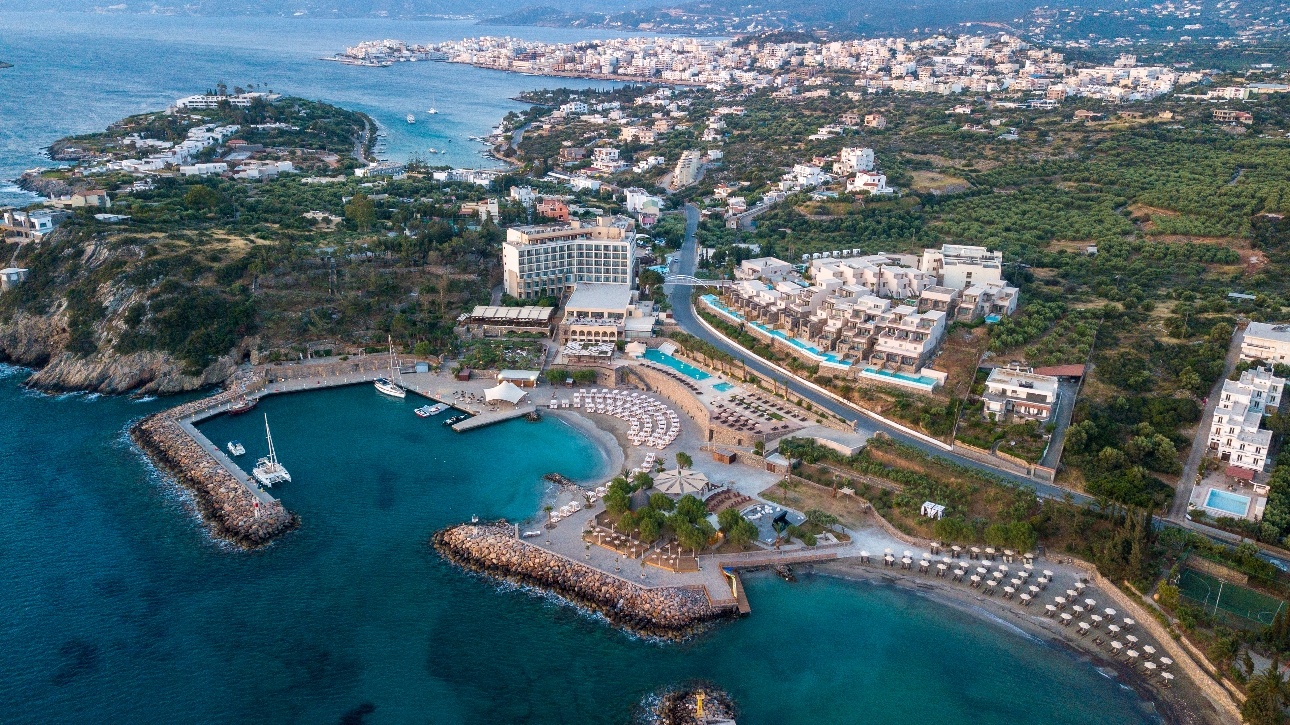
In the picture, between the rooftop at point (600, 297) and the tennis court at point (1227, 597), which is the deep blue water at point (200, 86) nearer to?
the rooftop at point (600, 297)

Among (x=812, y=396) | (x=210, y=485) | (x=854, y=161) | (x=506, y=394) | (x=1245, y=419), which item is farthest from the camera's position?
(x=854, y=161)

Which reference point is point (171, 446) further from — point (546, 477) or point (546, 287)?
point (546, 287)

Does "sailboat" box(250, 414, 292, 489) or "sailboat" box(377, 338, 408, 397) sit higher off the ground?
"sailboat" box(377, 338, 408, 397)

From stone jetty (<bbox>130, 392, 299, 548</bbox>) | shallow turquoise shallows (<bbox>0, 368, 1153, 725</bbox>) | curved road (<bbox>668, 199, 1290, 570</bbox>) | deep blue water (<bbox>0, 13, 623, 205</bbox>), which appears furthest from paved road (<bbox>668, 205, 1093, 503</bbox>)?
deep blue water (<bbox>0, 13, 623, 205</bbox>)

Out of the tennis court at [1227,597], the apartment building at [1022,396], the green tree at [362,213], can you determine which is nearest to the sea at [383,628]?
the tennis court at [1227,597]

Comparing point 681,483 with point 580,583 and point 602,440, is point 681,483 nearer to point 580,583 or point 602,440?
point 580,583

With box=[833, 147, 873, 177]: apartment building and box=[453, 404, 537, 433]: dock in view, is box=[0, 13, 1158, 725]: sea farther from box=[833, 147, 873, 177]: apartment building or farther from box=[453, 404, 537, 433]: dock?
box=[833, 147, 873, 177]: apartment building

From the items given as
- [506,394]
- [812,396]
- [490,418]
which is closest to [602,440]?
[490,418]
